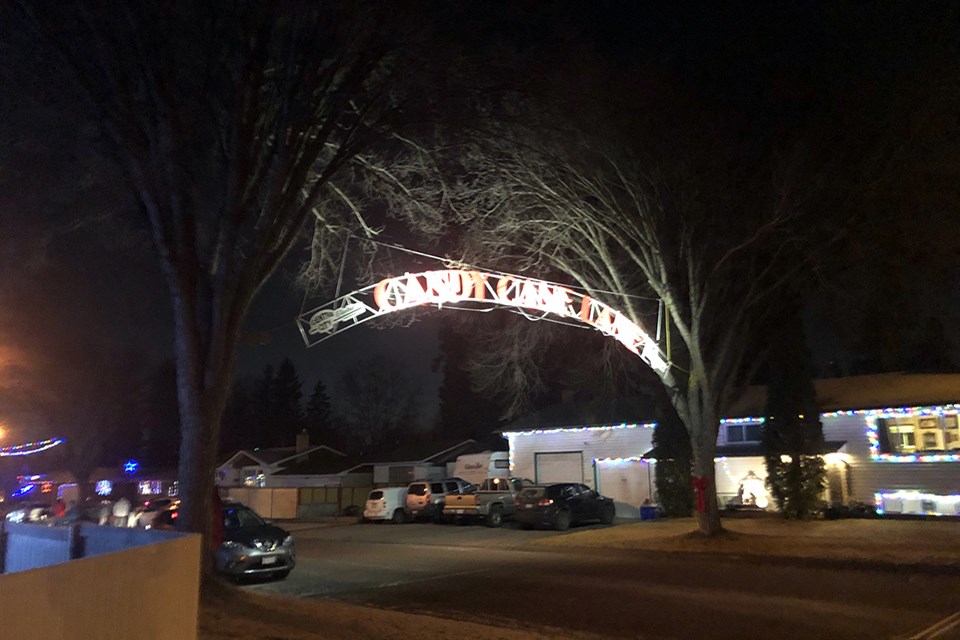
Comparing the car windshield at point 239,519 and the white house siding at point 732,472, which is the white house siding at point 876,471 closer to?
the white house siding at point 732,472

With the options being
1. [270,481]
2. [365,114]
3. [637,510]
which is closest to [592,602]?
[365,114]

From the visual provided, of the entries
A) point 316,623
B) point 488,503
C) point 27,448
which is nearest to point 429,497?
point 488,503

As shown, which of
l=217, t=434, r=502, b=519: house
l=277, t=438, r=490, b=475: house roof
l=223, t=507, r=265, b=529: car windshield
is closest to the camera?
l=223, t=507, r=265, b=529: car windshield

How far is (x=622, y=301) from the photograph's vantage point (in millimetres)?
21375

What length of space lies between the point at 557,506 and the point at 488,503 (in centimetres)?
384

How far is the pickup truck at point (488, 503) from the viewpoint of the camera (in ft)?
95.5

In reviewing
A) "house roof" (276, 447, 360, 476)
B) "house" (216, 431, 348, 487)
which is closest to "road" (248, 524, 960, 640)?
"house roof" (276, 447, 360, 476)

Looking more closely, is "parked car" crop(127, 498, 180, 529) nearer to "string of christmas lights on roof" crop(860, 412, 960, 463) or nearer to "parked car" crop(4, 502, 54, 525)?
"parked car" crop(4, 502, 54, 525)

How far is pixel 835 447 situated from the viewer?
26.2 meters

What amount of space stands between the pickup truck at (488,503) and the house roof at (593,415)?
13.7ft

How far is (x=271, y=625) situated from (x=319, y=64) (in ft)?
25.7

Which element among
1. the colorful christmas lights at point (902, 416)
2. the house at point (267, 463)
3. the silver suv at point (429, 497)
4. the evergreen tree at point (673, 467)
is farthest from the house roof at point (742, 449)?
the house at point (267, 463)

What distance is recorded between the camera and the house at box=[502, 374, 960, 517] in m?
24.9

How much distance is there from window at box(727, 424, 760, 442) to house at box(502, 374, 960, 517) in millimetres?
37
